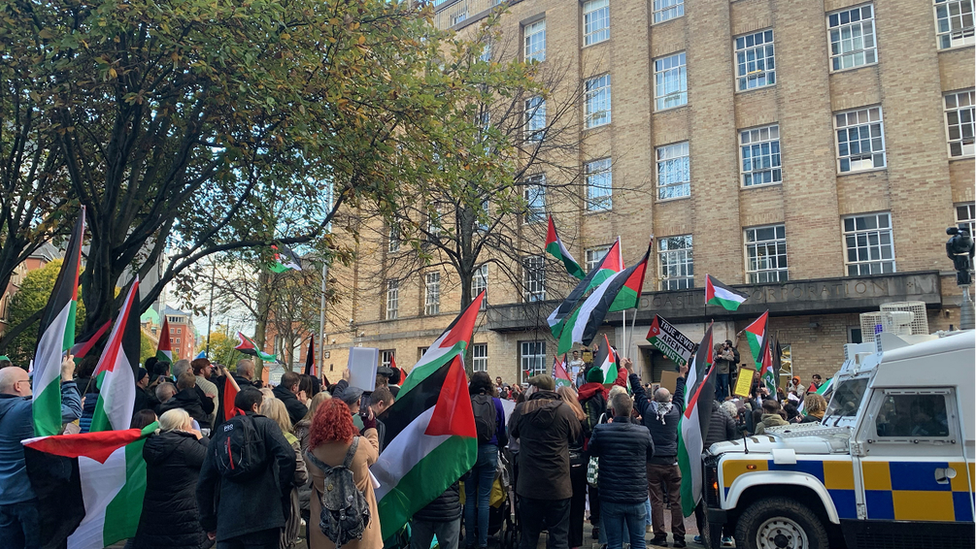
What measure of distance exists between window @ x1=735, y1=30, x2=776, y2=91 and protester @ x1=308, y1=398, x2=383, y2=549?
23565mm

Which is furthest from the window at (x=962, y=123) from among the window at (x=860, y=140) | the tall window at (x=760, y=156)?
the tall window at (x=760, y=156)

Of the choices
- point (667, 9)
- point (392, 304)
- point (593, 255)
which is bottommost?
point (392, 304)

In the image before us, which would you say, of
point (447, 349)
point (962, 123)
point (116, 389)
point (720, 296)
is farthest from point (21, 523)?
point (962, 123)

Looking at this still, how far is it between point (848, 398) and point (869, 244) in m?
16.7

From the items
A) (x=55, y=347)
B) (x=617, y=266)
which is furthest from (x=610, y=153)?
(x=55, y=347)

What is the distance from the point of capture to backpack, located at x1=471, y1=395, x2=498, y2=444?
23.3 ft

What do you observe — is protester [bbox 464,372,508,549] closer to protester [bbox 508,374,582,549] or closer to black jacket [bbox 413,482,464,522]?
protester [bbox 508,374,582,549]

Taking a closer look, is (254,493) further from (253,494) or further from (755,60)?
(755,60)

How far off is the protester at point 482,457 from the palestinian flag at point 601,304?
1819 mm

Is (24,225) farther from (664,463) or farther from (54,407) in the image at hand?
(664,463)

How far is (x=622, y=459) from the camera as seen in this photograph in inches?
257

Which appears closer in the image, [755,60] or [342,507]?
[342,507]

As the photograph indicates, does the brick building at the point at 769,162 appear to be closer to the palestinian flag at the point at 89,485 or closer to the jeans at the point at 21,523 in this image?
the palestinian flag at the point at 89,485

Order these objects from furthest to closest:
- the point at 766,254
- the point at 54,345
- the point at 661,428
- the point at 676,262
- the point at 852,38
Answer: the point at 676,262
the point at 766,254
the point at 852,38
the point at 661,428
the point at 54,345
